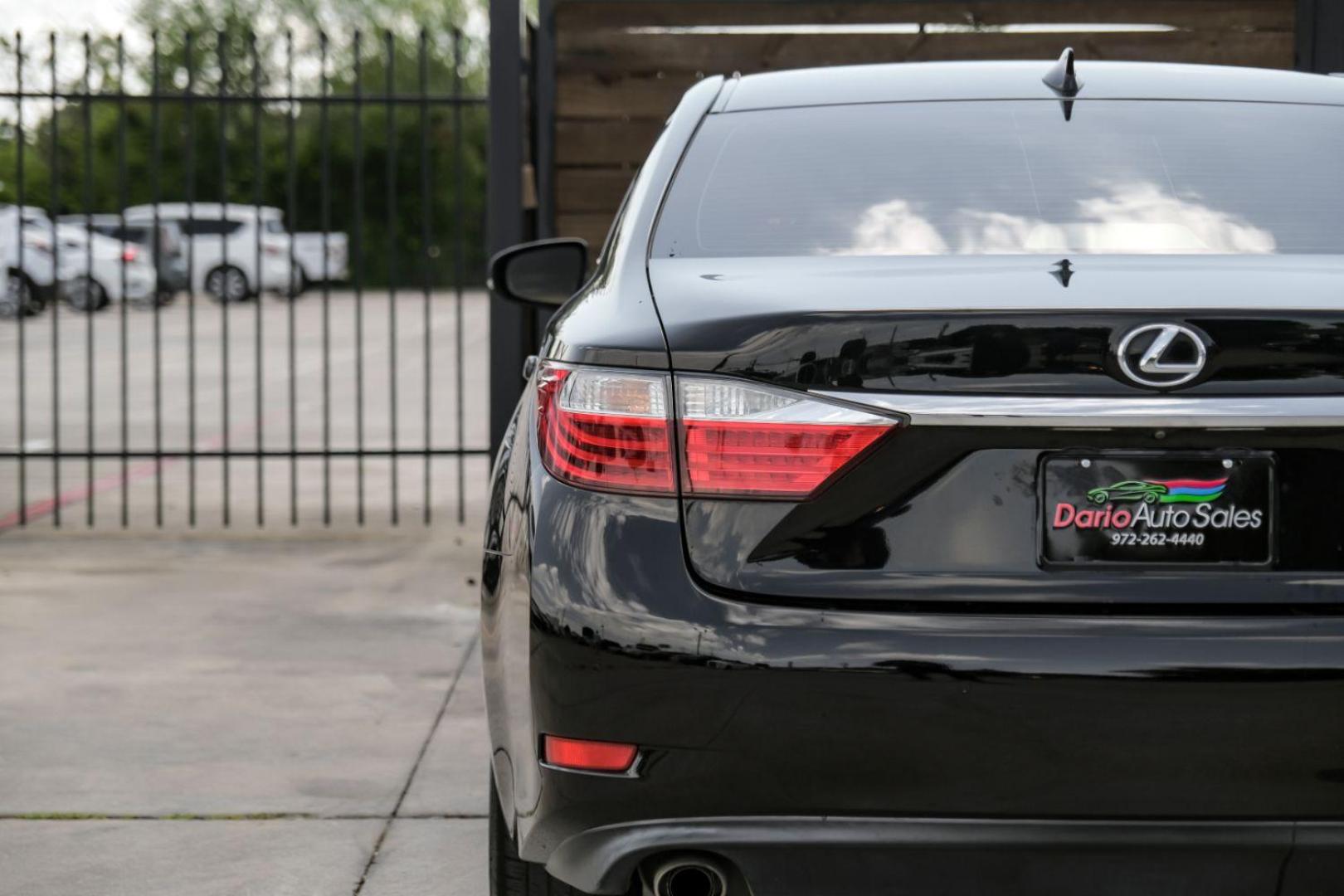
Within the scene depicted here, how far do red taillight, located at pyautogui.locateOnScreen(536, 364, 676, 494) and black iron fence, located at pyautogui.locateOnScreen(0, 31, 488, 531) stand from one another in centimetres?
487

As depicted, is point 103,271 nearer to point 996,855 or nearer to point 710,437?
point 710,437

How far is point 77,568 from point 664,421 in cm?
545

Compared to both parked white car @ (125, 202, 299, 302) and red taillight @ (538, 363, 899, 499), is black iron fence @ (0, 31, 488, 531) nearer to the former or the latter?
parked white car @ (125, 202, 299, 302)

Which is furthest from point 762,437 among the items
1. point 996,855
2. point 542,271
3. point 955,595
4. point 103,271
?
point 103,271

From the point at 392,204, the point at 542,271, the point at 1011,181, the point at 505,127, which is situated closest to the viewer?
the point at 1011,181

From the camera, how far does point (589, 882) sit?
237 centimetres

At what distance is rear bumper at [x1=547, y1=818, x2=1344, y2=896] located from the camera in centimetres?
226

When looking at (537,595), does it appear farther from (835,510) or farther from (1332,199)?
(1332,199)

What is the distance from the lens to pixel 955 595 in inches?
89.5

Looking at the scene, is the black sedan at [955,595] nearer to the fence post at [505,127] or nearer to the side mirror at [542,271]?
the side mirror at [542,271]

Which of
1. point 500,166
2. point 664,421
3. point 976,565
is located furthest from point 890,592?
point 500,166

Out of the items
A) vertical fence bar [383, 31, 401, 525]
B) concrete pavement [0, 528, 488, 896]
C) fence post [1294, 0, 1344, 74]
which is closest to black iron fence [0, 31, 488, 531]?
vertical fence bar [383, 31, 401, 525]

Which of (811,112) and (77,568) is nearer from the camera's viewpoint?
(811,112)

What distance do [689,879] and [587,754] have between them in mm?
264
